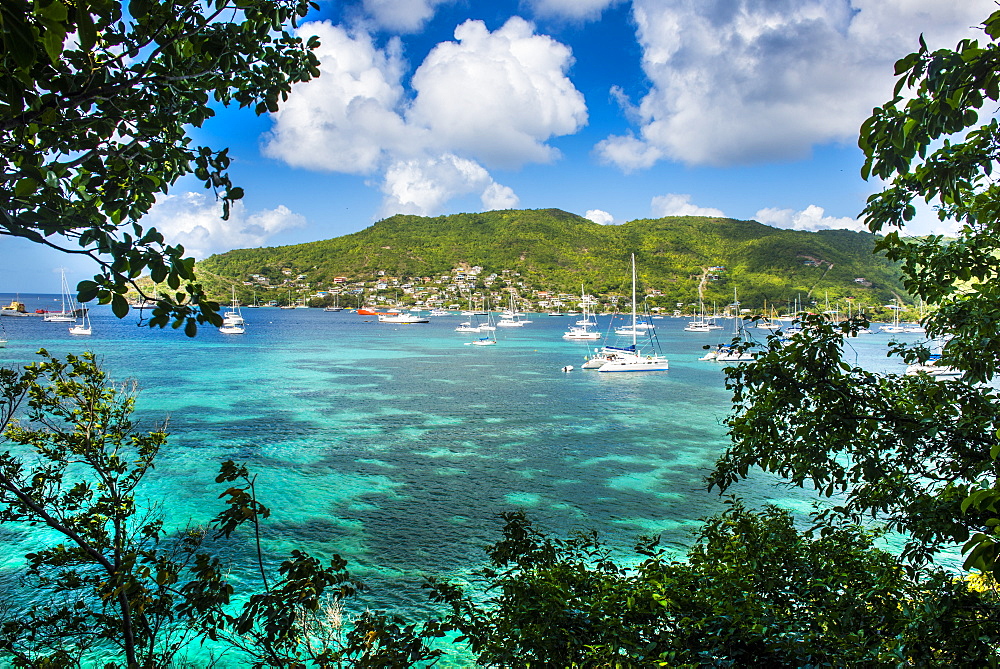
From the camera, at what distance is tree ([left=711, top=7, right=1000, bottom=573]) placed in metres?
3.46

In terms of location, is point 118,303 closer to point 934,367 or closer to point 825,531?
point 825,531

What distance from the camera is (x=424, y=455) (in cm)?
2302

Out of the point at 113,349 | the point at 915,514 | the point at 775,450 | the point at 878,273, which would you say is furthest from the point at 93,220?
the point at 878,273

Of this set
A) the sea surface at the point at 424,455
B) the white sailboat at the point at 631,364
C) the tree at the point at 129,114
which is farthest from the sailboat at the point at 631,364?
the tree at the point at 129,114

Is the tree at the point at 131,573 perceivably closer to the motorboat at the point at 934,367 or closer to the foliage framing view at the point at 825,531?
the foliage framing view at the point at 825,531

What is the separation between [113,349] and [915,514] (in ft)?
237

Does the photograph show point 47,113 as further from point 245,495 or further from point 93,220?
point 245,495

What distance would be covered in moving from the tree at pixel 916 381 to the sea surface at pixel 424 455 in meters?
0.96

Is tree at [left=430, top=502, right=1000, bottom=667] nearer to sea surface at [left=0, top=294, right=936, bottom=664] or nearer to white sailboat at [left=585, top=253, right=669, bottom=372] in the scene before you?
sea surface at [left=0, top=294, right=936, bottom=664]

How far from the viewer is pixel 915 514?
428cm

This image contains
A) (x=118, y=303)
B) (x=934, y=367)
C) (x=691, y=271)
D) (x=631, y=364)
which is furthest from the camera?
(x=691, y=271)

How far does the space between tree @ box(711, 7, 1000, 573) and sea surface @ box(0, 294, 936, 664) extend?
96 centimetres

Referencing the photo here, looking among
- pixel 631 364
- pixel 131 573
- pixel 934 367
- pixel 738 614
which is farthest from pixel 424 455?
pixel 631 364

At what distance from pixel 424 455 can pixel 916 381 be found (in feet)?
64.4
